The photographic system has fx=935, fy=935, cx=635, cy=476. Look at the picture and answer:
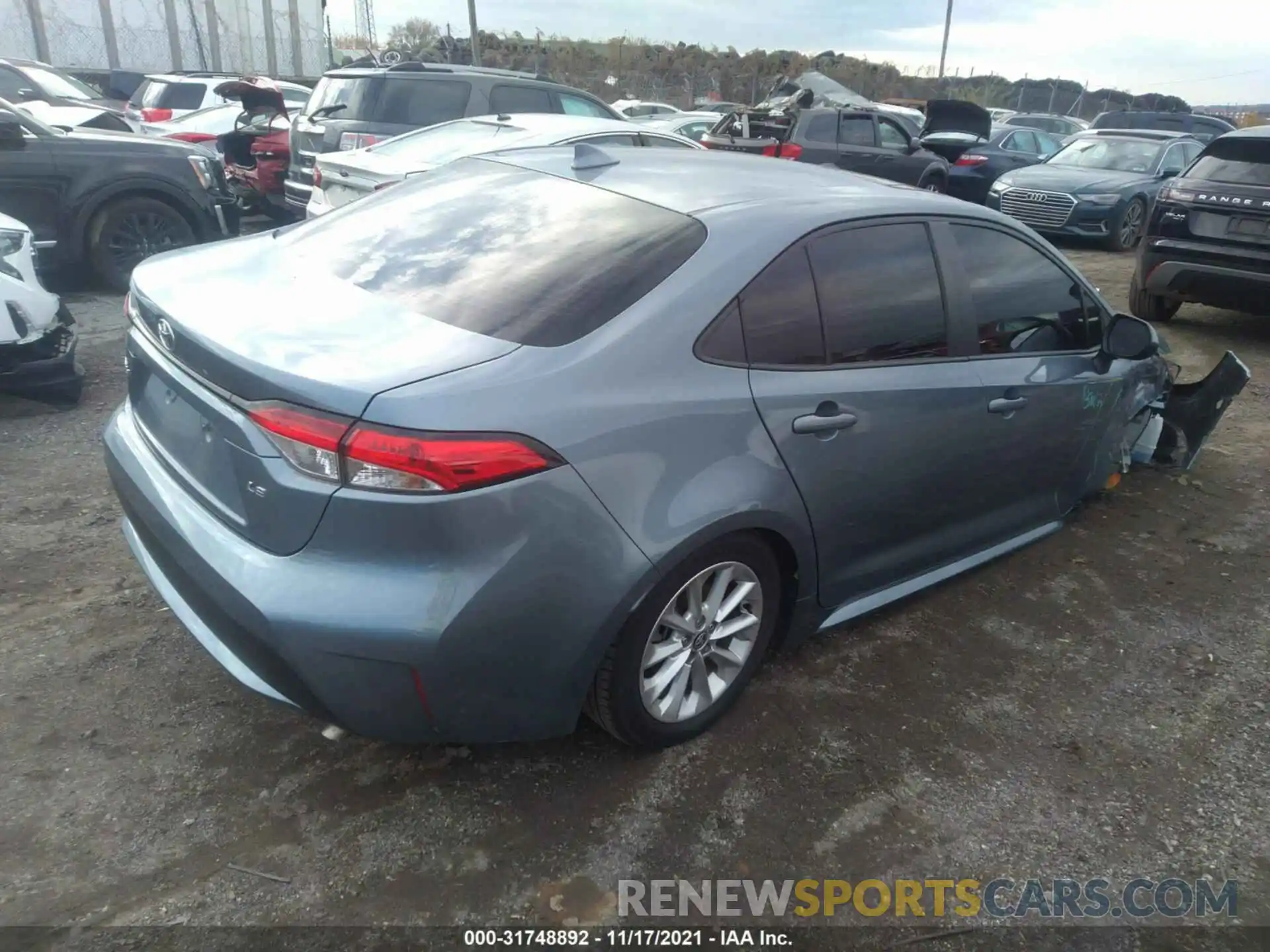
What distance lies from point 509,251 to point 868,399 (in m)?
1.15

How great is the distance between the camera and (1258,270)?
6.84 metres

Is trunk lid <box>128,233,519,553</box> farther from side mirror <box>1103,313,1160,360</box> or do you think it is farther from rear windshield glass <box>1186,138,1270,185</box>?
rear windshield glass <box>1186,138,1270,185</box>

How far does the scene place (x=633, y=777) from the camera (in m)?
2.65

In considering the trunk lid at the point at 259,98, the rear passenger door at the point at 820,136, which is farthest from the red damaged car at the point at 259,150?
the rear passenger door at the point at 820,136

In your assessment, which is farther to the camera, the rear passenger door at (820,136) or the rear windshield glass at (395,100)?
the rear passenger door at (820,136)

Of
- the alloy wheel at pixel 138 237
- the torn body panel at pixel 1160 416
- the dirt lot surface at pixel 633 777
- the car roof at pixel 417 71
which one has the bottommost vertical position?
the dirt lot surface at pixel 633 777

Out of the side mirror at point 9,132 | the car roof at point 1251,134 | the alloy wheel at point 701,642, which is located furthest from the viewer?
the car roof at point 1251,134

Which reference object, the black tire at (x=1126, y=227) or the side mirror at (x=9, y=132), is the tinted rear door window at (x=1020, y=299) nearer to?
the side mirror at (x=9, y=132)

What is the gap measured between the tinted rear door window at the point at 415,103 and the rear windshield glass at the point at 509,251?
6103 mm

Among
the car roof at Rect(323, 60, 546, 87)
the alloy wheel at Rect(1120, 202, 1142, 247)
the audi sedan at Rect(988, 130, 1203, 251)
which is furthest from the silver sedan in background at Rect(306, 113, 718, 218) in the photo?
the alloy wheel at Rect(1120, 202, 1142, 247)

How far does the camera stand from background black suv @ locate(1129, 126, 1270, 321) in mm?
6871

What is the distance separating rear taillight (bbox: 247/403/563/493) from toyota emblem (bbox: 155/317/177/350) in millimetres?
574

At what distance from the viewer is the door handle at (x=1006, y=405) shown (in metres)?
3.25

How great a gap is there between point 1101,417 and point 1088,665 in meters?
1.10
